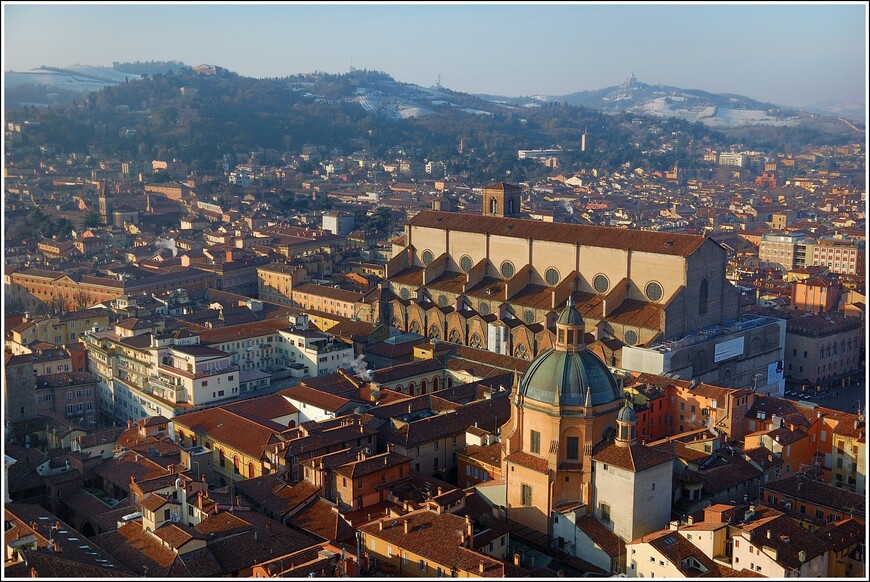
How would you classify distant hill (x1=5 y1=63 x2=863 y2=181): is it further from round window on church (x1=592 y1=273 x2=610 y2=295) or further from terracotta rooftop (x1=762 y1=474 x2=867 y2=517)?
terracotta rooftop (x1=762 y1=474 x2=867 y2=517)

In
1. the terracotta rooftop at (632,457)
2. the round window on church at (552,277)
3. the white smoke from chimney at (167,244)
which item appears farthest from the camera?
the white smoke from chimney at (167,244)

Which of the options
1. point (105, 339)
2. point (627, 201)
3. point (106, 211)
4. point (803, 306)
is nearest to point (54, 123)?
point (106, 211)

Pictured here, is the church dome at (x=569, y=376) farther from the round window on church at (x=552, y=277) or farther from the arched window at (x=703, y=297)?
the round window on church at (x=552, y=277)

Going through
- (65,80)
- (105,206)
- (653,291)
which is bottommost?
(105,206)

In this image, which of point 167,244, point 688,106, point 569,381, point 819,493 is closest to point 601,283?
point 819,493

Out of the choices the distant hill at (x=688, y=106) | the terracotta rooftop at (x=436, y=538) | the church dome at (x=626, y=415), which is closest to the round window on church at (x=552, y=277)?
the church dome at (x=626, y=415)

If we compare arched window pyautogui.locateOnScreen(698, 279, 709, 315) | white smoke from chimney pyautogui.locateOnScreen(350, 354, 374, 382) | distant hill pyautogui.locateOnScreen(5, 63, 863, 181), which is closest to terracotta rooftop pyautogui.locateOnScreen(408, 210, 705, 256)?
arched window pyautogui.locateOnScreen(698, 279, 709, 315)

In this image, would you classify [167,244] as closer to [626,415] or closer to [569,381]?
[569,381]
